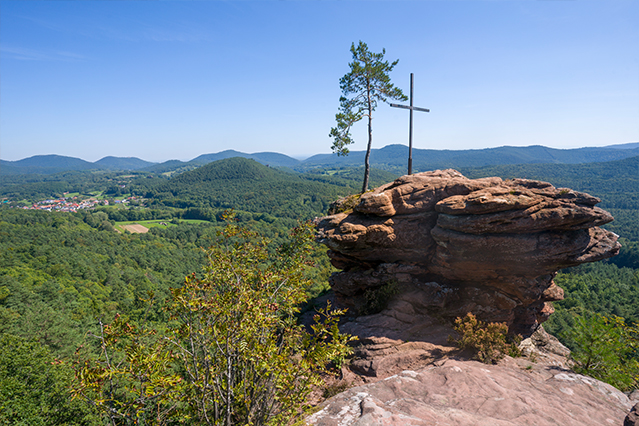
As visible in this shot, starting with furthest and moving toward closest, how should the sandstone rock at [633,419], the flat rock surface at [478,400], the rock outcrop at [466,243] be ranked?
the rock outcrop at [466,243] → the flat rock surface at [478,400] → the sandstone rock at [633,419]

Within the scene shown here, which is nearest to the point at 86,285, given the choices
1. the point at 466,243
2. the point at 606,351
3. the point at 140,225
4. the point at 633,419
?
the point at 466,243

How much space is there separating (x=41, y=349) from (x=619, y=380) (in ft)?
122

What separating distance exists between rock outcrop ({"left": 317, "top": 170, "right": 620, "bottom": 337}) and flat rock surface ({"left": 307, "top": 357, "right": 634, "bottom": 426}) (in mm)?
4104

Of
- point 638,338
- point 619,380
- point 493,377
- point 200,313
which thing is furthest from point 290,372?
point 638,338

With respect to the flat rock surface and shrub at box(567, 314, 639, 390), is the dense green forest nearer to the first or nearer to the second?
shrub at box(567, 314, 639, 390)

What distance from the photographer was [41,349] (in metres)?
22.1

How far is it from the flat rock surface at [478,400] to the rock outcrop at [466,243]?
4104mm

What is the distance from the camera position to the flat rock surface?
8188 millimetres

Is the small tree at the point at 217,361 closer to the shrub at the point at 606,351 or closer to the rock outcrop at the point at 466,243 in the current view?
the rock outcrop at the point at 466,243

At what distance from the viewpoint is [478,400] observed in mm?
9492

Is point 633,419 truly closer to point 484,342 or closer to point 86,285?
point 484,342

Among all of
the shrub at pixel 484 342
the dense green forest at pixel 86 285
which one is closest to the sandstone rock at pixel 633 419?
the shrub at pixel 484 342

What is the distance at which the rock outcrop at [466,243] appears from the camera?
1293 cm

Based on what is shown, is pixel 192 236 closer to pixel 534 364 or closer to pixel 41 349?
pixel 41 349
